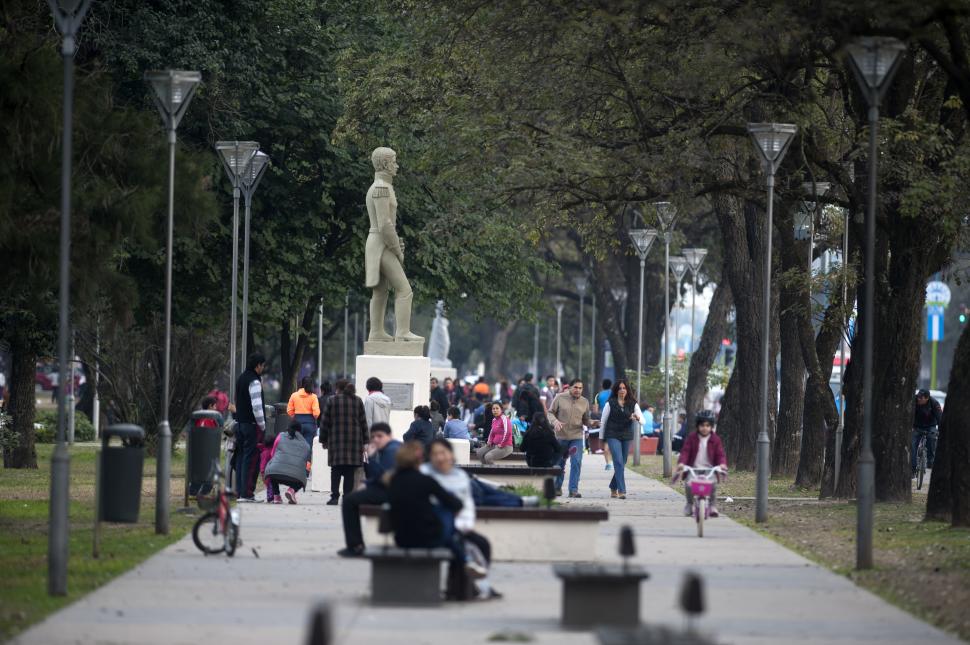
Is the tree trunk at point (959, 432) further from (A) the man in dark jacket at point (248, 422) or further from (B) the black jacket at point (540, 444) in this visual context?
(A) the man in dark jacket at point (248, 422)

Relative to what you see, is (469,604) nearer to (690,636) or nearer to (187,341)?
(690,636)

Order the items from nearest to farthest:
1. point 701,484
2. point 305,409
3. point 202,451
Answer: point 701,484, point 202,451, point 305,409

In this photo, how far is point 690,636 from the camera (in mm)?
9000

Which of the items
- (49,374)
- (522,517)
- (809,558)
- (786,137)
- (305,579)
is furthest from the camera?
(49,374)

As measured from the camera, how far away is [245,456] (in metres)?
24.4

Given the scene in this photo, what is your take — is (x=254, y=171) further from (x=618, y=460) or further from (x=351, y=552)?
(x=351, y=552)

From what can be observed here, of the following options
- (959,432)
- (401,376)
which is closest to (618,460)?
(401,376)

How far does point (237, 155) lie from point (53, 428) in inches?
906

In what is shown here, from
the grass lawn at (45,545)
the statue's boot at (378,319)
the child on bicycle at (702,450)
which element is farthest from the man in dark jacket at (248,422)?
the child on bicycle at (702,450)

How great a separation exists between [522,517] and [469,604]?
320 cm

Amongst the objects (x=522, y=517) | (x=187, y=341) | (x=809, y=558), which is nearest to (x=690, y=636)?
(x=522, y=517)

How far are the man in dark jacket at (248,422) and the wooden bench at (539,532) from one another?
24.4ft

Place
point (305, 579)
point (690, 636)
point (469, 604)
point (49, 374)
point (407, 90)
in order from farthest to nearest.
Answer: point (49, 374)
point (407, 90)
point (305, 579)
point (469, 604)
point (690, 636)

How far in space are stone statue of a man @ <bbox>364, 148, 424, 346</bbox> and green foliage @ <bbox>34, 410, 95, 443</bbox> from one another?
20.4 metres
